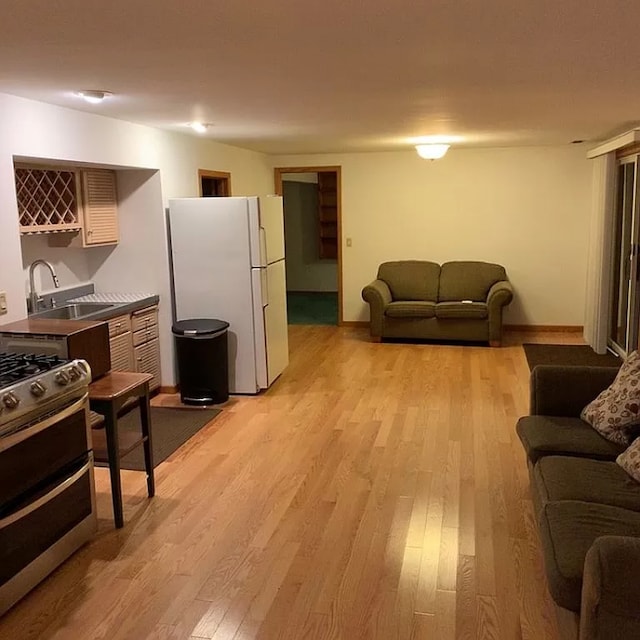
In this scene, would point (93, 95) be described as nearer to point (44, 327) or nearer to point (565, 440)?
point (44, 327)

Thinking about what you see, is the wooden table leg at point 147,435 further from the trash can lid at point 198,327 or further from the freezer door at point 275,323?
the freezer door at point 275,323

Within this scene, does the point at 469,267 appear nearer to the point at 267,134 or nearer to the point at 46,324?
the point at 267,134

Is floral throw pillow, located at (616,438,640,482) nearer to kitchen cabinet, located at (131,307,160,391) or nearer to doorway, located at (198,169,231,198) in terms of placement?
kitchen cabinet, located at (131,307,160,391)

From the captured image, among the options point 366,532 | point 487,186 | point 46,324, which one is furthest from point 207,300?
point 487,186

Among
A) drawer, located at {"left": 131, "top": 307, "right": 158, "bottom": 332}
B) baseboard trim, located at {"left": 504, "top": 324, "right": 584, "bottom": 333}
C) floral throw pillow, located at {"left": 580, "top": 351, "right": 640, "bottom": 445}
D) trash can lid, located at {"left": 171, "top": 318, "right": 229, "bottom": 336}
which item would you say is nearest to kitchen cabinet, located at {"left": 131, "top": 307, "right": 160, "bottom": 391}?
drawer, located at {"left": 131, "top": 307, "right": 158, "bottom": 332}

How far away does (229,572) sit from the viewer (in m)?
2.93

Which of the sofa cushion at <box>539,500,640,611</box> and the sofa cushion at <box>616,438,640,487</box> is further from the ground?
the sofa cushion at <box>616,438,640,487</box>

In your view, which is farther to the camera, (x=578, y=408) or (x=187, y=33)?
(x=578, y=408)

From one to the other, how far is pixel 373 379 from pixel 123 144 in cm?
286

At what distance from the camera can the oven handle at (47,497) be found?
2.57 meters

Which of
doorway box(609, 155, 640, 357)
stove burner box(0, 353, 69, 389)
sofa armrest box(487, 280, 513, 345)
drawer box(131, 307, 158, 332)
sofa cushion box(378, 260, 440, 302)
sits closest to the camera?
stove burner box(0, 353, 69, 389)

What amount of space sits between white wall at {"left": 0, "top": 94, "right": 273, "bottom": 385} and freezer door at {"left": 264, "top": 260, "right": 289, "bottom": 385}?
0.82 meters

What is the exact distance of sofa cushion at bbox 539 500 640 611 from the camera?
2084 mm

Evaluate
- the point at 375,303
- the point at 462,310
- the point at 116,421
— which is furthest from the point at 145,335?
the point at 462,310
